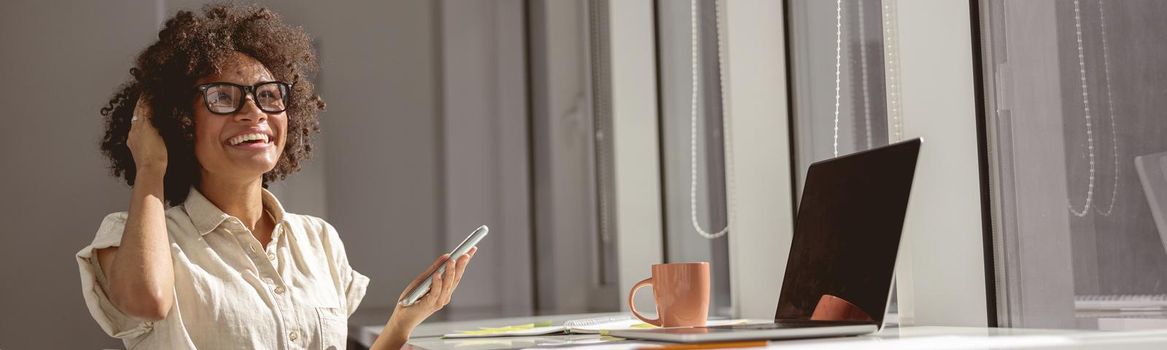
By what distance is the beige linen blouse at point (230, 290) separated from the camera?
1.36 metres

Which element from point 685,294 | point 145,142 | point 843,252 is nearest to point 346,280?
point 145,142

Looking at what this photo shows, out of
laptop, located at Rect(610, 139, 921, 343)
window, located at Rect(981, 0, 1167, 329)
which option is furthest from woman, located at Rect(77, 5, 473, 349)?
window, located at Rect(981, 0, 1167, 329)

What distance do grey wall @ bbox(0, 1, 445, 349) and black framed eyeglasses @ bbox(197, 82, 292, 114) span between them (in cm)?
111

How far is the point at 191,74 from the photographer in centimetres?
146

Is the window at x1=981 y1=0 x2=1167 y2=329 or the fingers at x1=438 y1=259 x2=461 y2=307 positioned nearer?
the window at x1=981 y1=0 x2=1167 y2=329

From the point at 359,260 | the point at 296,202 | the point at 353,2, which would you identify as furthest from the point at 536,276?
the point at 353,2

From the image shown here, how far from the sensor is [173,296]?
134 centimetres

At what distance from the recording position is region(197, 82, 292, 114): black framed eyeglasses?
4.70ft

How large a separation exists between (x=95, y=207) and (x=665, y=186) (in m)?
1.34

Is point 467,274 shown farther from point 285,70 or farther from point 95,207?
point 285,70

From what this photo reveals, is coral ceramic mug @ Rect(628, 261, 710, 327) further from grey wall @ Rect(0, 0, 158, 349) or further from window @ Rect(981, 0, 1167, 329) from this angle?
grey wall @ Rect(0, 0, 158, 349)

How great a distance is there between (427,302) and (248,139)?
0.32 metres

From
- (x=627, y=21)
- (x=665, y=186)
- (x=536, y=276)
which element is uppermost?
(x=627, y=21)

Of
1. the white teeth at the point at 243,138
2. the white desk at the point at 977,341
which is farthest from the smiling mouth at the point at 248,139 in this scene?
the white desk at the point at 977,341
